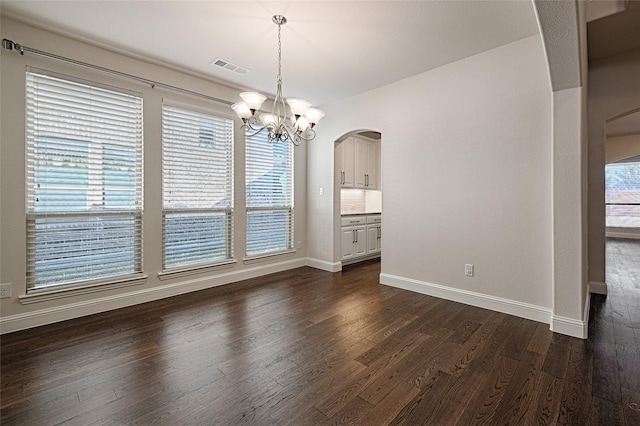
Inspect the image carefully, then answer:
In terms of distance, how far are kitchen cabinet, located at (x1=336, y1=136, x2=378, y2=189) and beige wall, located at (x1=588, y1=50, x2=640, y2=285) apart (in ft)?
11.7

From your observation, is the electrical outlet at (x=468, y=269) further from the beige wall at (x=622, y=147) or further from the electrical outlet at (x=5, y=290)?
the beige wall at (x=622, y=147)

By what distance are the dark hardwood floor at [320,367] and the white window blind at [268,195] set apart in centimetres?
154

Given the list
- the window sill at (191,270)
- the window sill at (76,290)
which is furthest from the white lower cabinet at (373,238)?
the window sill at (76,290)

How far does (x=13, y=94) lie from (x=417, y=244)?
4470mm

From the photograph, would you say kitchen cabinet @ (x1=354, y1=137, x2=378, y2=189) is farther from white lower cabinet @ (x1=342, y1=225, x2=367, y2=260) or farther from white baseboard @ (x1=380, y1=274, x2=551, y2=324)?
white baseboard @ (x1=380, y1=274, x2=551, y2=324)

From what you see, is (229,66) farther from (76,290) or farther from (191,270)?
(76,290)

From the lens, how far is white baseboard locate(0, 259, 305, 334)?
8.93 feet

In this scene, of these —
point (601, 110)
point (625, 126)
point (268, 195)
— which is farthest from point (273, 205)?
point (625, 126)

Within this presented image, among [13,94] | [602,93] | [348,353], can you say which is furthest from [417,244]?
[13,94]

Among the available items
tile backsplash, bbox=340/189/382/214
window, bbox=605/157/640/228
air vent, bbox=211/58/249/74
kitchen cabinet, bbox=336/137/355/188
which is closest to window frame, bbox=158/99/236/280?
air vent, bbox=211/58/249/74

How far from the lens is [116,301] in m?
3.24

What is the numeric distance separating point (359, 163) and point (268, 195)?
7.69 ft

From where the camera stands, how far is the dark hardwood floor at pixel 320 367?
1636 millimetres

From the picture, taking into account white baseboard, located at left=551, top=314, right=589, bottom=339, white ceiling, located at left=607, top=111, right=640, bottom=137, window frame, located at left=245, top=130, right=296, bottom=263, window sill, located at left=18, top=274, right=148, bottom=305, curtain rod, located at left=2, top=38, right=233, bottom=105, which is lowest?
white baseboard, located at left=551, top=314, right=589, bottom=339
